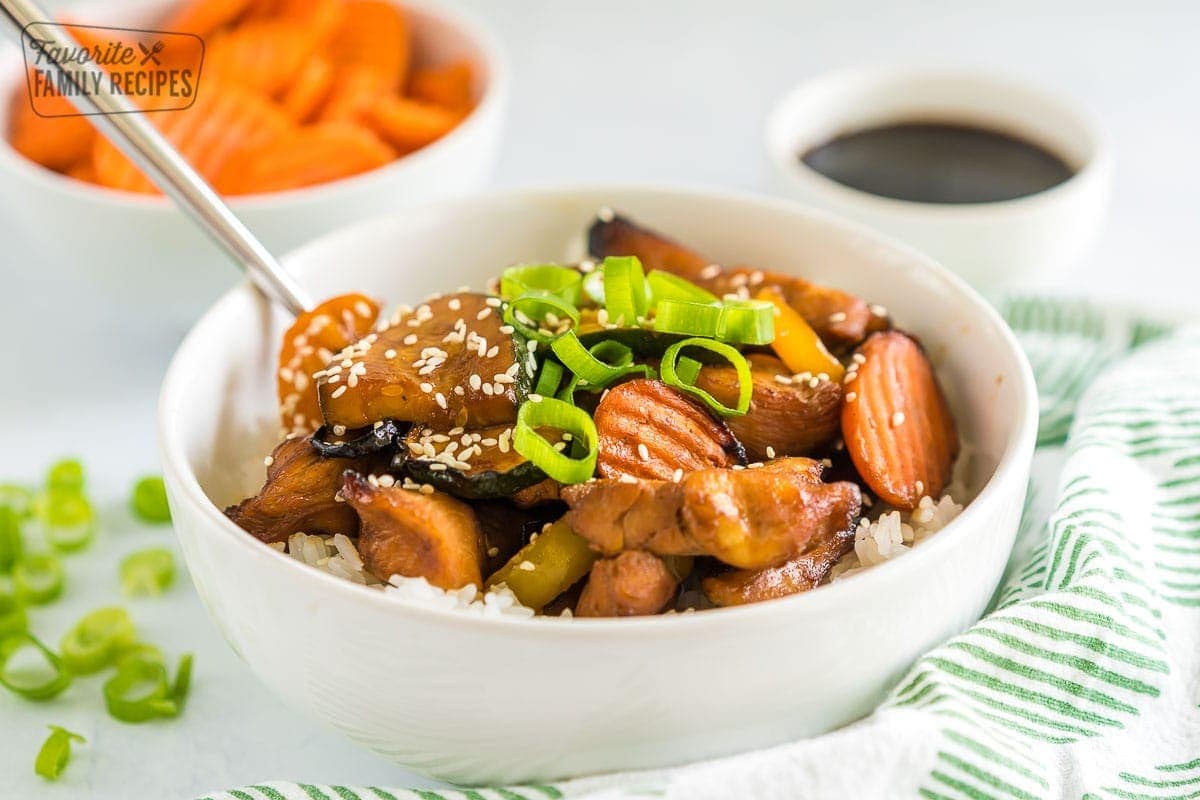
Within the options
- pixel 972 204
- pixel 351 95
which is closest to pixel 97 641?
pixel 351 95

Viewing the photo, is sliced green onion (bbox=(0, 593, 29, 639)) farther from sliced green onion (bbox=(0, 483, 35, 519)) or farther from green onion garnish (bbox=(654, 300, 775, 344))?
green onion garnish (bbox=(654, 300, 775, 344))

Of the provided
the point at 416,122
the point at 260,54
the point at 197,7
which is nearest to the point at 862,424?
the point at 416,122

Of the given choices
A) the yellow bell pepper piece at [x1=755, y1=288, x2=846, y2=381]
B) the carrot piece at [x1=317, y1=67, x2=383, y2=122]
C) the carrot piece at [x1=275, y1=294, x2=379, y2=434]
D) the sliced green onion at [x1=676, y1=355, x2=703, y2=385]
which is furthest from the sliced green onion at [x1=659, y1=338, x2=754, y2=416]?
the carrot piece at [x1=317, y1=67, x2=383, y2=122]

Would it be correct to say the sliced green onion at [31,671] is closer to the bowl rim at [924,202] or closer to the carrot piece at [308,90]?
the carrot piece at [308,90]

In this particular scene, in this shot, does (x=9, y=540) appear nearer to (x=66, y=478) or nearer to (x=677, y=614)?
(x=66, y=478)

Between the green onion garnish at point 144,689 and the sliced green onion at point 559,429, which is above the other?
the sliced green onion at point 559,429

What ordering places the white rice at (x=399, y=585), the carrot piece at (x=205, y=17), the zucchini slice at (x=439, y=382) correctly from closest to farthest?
the white rice at (x=399, y=585) < the zucchini slice at (x=439, y=382) < the carrot piece at (x=205, y=17)

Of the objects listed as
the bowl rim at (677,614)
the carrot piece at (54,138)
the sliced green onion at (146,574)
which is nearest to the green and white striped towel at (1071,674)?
the bowl rim at (677,614)
